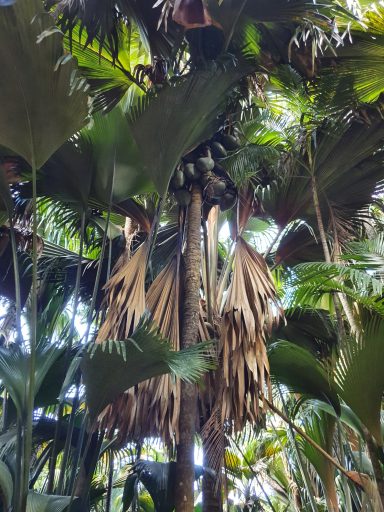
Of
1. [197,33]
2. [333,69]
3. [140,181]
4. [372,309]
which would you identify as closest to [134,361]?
[372,309]

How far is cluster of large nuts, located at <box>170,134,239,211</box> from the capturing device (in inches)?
104

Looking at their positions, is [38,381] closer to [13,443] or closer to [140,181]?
[13,443]

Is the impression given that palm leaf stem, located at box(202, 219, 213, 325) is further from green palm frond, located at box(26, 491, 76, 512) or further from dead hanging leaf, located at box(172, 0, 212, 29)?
dead hanging leaf, located at box(172, 0, 212, 29)

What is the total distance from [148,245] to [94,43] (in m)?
1.37

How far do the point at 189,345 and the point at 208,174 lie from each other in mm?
991

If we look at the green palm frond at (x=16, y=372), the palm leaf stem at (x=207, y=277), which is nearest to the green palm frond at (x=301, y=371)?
the palm leaf stem at (x=207, y=277)

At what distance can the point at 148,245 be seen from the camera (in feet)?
8.25

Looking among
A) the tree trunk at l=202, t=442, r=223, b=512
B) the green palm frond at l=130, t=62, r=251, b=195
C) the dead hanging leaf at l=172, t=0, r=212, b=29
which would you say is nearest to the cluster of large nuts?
the green palm frond at l=130, t=62, r=251, b=195

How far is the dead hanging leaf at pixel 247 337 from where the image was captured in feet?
7.07

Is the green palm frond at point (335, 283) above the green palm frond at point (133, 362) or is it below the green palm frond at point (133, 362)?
above

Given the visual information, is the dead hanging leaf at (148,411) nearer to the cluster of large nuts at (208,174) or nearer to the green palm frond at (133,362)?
the green palm frond at (133,362)

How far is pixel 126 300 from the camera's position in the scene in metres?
2.41

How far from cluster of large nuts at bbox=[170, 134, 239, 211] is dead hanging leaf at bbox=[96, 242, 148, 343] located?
39cm

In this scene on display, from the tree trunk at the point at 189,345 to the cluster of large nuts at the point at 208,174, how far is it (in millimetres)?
56
